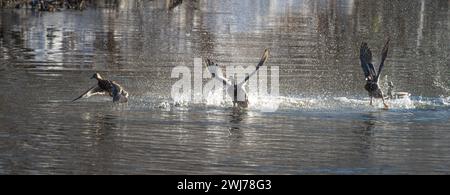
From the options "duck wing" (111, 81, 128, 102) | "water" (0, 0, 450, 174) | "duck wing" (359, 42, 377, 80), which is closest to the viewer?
"water" (0, 0, 450, 174)

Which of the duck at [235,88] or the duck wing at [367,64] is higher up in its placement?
the duck wing at [367,64]

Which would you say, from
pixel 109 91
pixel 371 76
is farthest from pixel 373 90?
pixel 109 91

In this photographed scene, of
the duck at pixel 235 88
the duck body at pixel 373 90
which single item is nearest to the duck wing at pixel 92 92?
the duck at pixel 235 88

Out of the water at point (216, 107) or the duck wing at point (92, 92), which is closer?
the water at point (216, 107)

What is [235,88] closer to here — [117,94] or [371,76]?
[117,94]

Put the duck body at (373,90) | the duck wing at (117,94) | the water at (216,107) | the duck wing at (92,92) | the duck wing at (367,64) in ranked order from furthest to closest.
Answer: the duck wing at (367,64)
the duck body at (373,90)
the duck wing at (92,92)
the duck wing at (117,94)
the water at (216,107)

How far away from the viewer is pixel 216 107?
21.4m

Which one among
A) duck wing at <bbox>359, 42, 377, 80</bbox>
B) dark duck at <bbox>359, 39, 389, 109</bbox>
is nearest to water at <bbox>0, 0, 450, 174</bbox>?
dark duck at <bbox>359, 39, 389, 109</bbox>

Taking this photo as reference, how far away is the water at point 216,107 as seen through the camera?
55.5ft

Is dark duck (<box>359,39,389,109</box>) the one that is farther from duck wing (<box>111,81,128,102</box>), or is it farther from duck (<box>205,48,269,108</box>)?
duck wing (<box>111,81,128,102</box>)

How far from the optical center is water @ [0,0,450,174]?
16.9 metres

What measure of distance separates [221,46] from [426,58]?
207 inches

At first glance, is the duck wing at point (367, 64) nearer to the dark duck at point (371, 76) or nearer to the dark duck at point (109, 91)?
the dark duck at point (371, 76)
